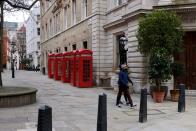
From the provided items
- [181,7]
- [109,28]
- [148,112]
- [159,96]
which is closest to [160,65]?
[159,96]

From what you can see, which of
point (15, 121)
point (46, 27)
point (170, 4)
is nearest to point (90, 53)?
point (170, 4)

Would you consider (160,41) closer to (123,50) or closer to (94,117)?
(94,117)

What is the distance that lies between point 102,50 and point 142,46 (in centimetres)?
913

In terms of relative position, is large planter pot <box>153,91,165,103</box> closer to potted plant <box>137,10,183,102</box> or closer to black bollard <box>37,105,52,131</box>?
potted plant <box>137,10,183,102</box>

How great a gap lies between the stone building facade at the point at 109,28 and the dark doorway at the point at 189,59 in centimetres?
67

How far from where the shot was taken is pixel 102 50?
82.6ft

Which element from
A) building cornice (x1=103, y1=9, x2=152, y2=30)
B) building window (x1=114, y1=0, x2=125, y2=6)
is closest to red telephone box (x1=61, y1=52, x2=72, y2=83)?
building cornice (x1=103, y1=9, x2=152, y2=30)

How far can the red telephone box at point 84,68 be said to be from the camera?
925 inches

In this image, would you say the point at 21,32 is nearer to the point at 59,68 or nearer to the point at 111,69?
the point at 59,68

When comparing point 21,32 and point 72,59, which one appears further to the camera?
point 21,32

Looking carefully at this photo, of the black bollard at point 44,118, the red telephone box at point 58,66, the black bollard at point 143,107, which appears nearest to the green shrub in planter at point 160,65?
the black bollard at point 143,107

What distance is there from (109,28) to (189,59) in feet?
23.8

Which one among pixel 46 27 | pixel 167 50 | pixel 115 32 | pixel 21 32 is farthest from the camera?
pixel 21 32

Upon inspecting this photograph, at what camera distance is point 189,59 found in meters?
18.2
